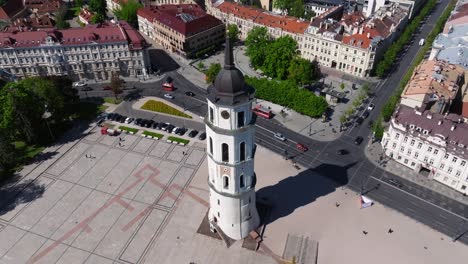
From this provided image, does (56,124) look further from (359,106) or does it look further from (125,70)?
(359,106)

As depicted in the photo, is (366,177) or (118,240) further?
(366,177)

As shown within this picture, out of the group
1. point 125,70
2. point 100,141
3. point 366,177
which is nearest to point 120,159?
point 100,141

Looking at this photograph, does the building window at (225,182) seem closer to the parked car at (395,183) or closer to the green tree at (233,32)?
the parked car at (395,183)

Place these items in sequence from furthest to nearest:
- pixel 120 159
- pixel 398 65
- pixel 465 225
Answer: pixel 398 65 < pixel 120 159 < pixel 465 225

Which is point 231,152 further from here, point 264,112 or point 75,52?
point 75,52

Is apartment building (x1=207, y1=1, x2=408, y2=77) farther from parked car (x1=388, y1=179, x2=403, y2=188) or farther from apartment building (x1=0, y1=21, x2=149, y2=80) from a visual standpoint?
parked car (x1=388, y1=179, x2=403, y2=188)

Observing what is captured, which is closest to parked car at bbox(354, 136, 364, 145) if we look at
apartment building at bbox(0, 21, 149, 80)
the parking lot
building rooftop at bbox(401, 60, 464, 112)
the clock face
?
building rooftop at bbox(401, 60, 464, 112)
